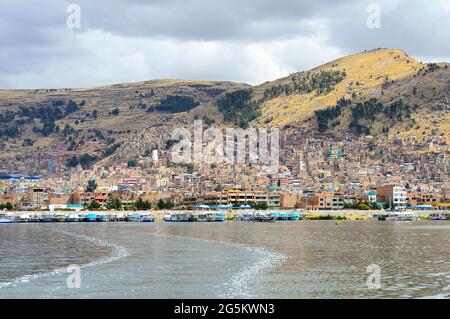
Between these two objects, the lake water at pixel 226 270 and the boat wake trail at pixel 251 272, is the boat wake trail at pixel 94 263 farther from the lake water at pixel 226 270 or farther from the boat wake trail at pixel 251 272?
the boat wake trail at pixel 251 272

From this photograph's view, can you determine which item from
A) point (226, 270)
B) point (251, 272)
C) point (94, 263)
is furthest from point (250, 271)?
point (94, 263)

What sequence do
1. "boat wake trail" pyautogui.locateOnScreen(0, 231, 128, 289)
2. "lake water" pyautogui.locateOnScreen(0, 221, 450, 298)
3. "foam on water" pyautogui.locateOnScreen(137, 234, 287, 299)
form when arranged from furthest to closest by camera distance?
"boat wake trail" pyautogui.locateOnScreen(0, 231, 128, 289) < "lake water" pyautogui.locateOnScreen(0, 221, 450, 298) < "foam on water" pyautogui.locateOnScreen(137, 234, 287, 299)

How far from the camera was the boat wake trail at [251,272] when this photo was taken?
6225cm

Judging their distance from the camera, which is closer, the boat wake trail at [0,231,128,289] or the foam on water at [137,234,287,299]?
the foam on water at [137,234,287,299]

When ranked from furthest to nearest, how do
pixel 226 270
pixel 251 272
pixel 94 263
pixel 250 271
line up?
pixel 94 263
pixel 226 270
pixel 250 271
pixel 251 272

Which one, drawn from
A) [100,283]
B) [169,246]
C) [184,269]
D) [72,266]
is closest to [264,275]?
[184,269]

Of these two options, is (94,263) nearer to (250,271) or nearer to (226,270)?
(226,270)

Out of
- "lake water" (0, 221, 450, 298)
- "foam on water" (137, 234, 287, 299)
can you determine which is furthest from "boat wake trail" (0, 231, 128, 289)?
"foam on water" (137, 234, 287, 299)

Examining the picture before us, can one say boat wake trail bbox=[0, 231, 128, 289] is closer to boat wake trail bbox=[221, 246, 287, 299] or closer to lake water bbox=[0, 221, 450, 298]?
lake water bbox=[0, 221, 450, 298]

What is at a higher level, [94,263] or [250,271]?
[94,263]

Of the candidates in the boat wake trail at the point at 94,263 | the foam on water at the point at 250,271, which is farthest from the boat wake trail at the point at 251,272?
the boat wake trail at the point at 94,263

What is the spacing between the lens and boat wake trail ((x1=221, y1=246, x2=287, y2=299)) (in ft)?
204

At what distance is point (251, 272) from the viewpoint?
75.8 meters
